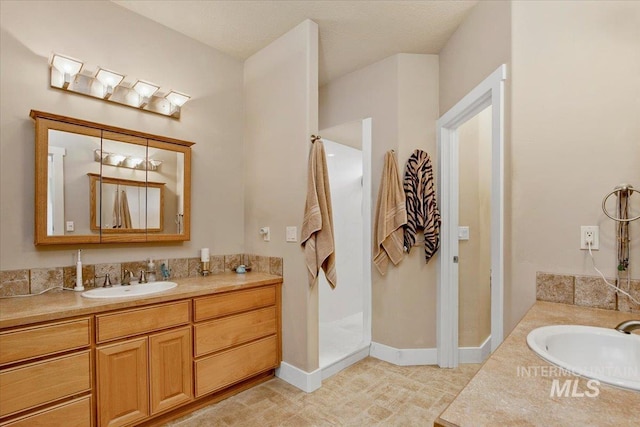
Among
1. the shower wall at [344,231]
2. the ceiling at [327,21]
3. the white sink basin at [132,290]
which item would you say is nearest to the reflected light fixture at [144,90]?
the ceiling at [327,21]

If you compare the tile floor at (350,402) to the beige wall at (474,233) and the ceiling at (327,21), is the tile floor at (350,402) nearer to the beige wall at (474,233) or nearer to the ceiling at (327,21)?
the beige wall at (474,233)

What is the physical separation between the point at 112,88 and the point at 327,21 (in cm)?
161

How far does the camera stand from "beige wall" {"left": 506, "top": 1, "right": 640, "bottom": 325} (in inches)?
55.4

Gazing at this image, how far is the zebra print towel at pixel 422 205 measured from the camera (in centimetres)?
259

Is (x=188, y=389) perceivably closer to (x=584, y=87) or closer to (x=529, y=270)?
(x=529, y=270)

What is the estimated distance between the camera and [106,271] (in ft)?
6.72

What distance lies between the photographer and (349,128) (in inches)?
131

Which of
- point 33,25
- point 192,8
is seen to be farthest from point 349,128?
point 33,25

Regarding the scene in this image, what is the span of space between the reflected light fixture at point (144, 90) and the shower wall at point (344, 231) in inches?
78.1

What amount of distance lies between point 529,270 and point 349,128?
2253 mm

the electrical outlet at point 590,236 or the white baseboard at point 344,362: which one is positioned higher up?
the electrical outlet at point 590,236

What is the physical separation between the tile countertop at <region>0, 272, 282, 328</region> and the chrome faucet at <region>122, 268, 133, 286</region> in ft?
0.94

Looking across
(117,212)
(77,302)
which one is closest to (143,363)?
(77,302)

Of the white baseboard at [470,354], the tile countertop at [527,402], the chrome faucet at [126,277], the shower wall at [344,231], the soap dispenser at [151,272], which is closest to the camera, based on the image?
the tile countertop at [527,402]
